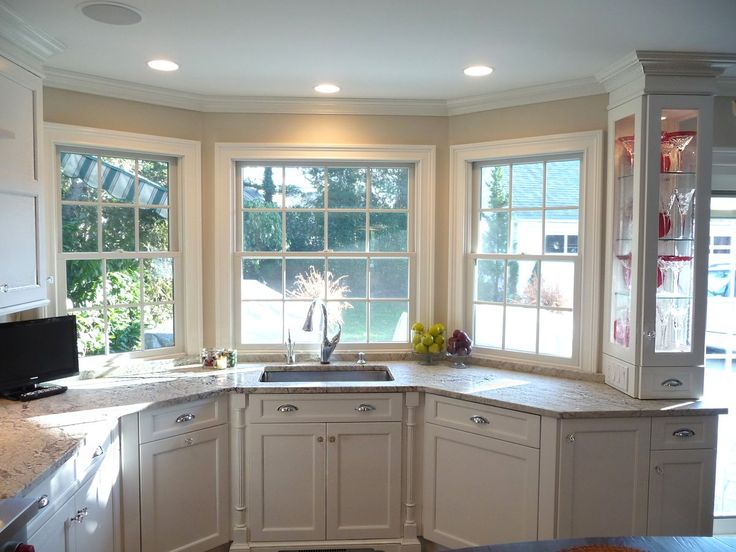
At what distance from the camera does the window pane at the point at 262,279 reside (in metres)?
3.47

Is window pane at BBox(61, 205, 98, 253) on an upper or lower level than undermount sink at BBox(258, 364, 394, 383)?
upper

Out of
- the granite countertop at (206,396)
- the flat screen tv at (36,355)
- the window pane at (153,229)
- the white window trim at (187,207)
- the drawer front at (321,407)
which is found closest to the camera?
the granite countertop at (206,396)

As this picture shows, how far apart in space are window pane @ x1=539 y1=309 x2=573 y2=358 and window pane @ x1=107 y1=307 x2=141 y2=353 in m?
2.36

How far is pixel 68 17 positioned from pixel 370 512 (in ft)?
8.67

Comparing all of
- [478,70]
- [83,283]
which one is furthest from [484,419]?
[83,283]

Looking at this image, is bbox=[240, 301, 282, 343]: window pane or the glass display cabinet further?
bbox=[240, 301, 282, 343]: window pane

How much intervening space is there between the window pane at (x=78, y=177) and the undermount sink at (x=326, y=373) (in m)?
1.39

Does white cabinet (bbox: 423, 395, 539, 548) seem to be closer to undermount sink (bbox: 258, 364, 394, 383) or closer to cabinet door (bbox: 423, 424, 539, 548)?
cabinet door (bbox: 423, 424, 539, 548)

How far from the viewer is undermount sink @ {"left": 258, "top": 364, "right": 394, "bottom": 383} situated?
326cm

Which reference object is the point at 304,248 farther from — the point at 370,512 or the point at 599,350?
the point at 599,350

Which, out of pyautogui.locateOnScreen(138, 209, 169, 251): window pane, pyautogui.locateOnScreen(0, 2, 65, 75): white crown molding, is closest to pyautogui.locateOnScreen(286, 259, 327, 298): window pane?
pyautogui.locateOnScreen(138, 209, 169, 251): window pane

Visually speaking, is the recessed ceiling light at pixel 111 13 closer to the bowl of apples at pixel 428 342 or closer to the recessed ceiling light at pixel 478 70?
the recessed ceiling light at pixel 478 70

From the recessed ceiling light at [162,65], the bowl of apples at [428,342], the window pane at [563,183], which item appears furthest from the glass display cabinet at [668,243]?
the recessed ceiling light at [162,65]

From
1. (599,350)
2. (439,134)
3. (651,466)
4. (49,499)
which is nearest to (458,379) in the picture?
(599,350)
